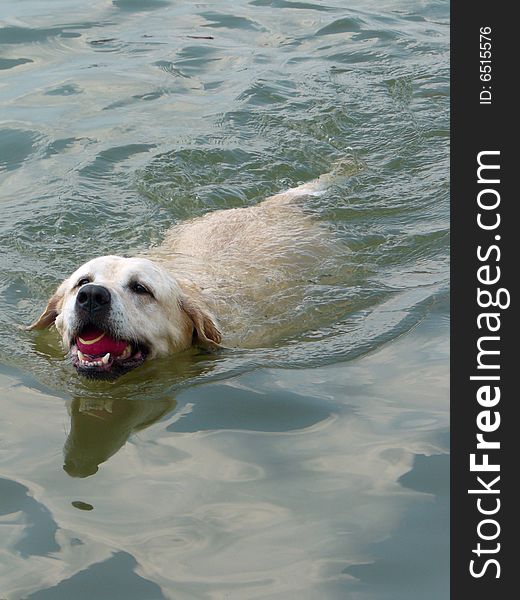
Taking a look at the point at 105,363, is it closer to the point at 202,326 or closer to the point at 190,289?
the point at 202,326

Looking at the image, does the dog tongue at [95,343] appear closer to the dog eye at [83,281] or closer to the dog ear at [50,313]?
the dog eye at [83,281]

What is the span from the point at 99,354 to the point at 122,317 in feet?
0.87

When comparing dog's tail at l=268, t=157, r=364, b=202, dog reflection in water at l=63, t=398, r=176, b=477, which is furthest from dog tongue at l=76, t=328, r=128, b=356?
dog's tail at l=268, t=157, r=364, b=202

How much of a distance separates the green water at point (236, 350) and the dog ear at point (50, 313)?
0.36 ft

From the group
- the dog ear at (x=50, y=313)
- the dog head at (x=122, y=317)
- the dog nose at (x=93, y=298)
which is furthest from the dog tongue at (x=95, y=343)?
the dog ear at (x=50, y=313)

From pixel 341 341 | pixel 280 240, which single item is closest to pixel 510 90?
pixel 280 240

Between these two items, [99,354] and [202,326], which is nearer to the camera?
[99,354]

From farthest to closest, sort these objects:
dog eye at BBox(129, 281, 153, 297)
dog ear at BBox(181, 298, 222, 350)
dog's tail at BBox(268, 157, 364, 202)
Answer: dog's tail at BBox(268, 157, 364, 202), dog ear at BBox(181, 298, 222, 350), dog eye at BBox(129, 281, 153, 297)

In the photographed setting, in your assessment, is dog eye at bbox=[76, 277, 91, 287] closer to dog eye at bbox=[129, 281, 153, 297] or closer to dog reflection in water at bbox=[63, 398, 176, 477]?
dog eye at bbox=[129, 281, 153, 297]

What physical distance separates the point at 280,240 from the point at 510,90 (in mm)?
2156

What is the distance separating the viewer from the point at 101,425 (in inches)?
227

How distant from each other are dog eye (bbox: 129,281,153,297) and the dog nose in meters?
0.33

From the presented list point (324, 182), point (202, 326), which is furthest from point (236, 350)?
point (324, 182)

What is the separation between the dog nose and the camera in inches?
241
